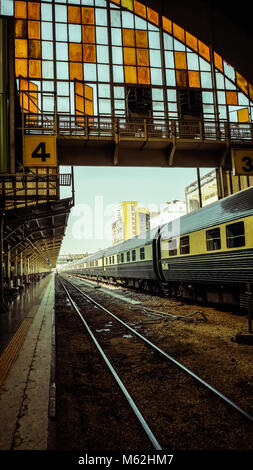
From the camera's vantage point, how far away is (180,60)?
74.0ft

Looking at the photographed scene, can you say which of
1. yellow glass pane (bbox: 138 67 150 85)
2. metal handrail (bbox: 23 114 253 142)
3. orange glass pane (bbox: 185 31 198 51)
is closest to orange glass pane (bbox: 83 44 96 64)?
yellow glass pane (bbox: 138 67 150 85)

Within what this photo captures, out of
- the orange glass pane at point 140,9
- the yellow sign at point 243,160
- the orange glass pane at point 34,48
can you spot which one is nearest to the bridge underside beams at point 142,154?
the yellow sign at point 243,160

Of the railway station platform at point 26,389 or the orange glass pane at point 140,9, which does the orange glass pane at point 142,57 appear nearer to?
the orange glass pane at point 140,9

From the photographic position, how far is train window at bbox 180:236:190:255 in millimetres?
12125

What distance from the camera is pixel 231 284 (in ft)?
29.5

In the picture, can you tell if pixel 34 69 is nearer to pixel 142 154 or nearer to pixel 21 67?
pixel 21 67

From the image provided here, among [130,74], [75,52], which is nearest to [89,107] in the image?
[130,74]

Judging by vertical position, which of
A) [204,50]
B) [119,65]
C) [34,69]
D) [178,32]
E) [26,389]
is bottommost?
[26,389]

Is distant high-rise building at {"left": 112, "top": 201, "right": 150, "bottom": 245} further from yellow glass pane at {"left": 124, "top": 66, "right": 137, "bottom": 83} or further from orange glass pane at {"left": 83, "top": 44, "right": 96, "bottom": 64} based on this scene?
orange glass pane at {"left": 83, "top": 44, "right": 96, "bottom": 64}

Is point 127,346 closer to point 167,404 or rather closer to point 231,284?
point 167,404

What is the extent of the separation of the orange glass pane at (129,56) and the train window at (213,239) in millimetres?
16383

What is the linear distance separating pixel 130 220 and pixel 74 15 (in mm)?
95208

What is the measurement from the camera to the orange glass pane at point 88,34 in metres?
21.7
